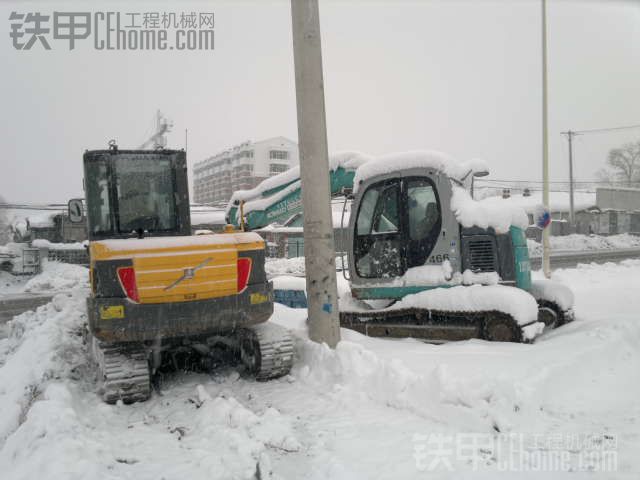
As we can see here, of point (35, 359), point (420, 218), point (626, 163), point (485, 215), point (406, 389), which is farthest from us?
point (626, 163)

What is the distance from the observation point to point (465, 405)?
12.9ft

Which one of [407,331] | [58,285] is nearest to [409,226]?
[407,331]

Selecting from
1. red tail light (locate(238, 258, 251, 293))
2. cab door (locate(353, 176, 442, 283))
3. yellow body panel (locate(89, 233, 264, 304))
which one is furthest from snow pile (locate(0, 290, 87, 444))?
cab door (locate(353, 176, 442, 283))

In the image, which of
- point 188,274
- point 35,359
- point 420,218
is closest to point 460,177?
point 420,218

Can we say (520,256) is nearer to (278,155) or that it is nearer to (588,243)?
(588,243)

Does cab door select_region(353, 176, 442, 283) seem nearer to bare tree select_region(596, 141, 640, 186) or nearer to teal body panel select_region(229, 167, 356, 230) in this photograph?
teal body panel select_region(229, 167, 356, 230)

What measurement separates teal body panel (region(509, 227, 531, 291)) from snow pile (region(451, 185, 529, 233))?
0.11m

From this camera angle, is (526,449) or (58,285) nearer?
(526,449)

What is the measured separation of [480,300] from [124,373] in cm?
417

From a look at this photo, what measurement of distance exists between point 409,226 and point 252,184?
209 feet

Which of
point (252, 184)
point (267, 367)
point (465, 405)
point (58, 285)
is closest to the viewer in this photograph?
point (465, 405)

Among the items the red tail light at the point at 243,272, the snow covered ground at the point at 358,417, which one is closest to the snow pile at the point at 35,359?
the snow covered ground at the point at 358,417

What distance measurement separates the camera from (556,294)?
735 centimetres

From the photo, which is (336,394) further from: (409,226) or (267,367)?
(409,226)
